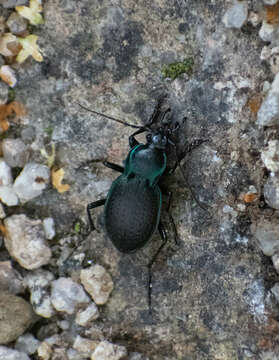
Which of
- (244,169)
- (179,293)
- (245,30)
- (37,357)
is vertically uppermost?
(245,30)

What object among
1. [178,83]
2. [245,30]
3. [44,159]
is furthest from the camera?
[44,159]

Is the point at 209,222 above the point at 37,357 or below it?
above

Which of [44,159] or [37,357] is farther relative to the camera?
[44,159]

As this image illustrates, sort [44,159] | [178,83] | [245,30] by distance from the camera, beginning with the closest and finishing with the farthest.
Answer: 1. [245,30]
2. [178,83]
3. [44,159]

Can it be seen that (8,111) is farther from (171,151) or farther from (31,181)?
(171,151)

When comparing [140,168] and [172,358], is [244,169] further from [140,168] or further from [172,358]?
[172,358]

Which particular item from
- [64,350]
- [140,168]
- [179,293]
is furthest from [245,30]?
[64,350]
